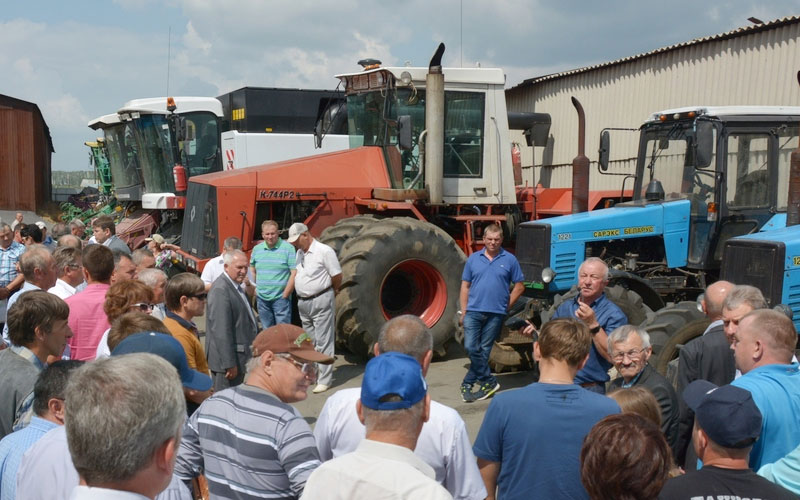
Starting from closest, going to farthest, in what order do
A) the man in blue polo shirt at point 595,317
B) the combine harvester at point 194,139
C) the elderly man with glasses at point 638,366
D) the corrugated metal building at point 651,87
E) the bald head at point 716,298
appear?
the elderly man with glasses at point 638,366, the bald head at point 716,298, the man in blue polo shirt at point 595,317, the corrugated metal building at point 651,87, the combine harvester at point 194,139

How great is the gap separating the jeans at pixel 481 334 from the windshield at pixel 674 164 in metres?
2.07

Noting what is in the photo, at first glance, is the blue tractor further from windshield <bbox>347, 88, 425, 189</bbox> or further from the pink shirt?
the pink shirt

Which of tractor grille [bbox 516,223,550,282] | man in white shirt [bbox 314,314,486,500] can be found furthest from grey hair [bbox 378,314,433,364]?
tractor grille [bbox 516,223,550,282]

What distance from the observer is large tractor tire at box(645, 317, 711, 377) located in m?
5.47

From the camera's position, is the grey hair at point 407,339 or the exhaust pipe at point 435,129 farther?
the exhaust pipe at point 435,129

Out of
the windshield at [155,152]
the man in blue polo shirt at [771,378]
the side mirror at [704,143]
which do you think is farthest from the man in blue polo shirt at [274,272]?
the windshield at [155,152]

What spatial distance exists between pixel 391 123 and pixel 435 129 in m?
0.62

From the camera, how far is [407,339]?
9.25 ft

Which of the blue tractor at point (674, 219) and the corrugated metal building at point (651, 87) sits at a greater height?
the corrugated metal building at point (651, 87)

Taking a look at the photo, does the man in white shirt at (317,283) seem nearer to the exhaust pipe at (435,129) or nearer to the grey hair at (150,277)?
the exhaust pipe at (435,129)

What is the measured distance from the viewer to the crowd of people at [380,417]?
5.53 ft

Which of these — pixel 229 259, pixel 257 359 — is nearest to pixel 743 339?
pixel 257 359

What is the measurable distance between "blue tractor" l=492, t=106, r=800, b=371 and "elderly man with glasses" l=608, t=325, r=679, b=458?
2.58 m

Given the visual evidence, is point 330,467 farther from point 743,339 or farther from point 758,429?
point 743,339
